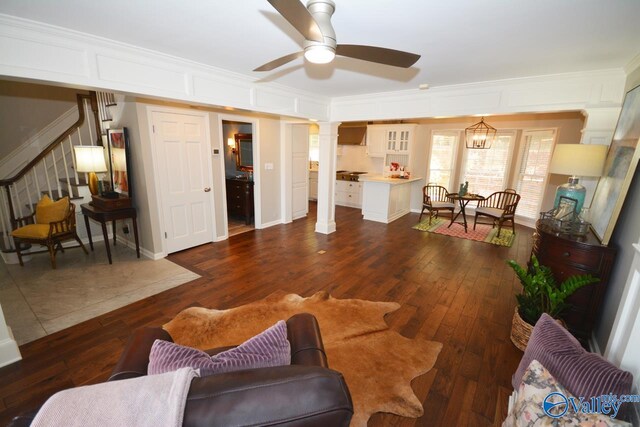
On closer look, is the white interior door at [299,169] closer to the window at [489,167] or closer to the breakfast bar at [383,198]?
the breakfast bar at [383,198]

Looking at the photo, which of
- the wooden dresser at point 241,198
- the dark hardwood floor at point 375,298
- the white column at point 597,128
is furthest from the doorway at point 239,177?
the white column at point 597,128

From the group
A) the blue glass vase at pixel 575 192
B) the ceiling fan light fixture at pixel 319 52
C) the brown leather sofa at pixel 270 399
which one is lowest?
the brown leather sofa at pixel 270 399

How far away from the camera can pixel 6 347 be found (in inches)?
82.4

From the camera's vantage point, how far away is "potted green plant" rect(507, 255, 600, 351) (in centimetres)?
212

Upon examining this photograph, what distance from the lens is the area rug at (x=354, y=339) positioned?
1897mm

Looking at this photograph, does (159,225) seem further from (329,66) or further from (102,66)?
(329,66)

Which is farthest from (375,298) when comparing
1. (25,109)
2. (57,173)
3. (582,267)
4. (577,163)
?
(25,109)

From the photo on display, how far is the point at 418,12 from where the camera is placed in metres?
1.72

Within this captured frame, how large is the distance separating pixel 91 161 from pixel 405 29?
432 centimetres

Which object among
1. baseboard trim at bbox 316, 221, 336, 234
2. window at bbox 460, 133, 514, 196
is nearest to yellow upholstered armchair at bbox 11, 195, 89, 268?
baseboard trim at bbox 316, 221, 336, 234

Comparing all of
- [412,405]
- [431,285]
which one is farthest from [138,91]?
[431,285]

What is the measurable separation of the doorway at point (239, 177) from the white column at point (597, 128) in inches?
183

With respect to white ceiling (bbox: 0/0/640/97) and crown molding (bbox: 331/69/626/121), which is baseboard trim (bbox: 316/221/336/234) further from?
white ceiling (bbox: 0/0/640/97)

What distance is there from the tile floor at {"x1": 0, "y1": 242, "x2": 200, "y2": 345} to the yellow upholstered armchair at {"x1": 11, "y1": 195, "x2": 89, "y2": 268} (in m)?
0.27
